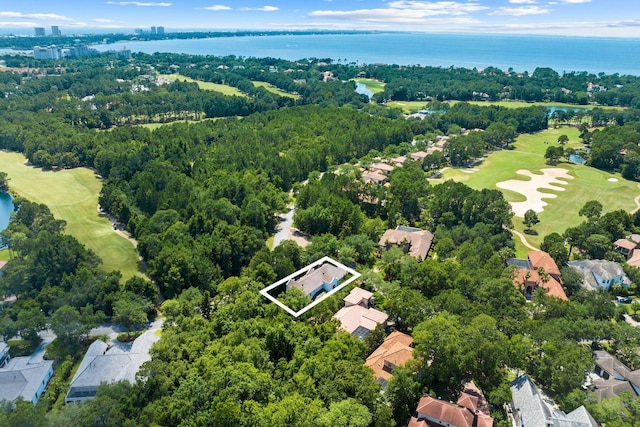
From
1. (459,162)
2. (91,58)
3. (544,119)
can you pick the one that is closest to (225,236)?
(459,162)

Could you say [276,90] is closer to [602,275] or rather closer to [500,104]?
[500,104]

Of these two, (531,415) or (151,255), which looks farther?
(151,255)

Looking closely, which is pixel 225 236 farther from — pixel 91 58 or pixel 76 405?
pixel 91 58

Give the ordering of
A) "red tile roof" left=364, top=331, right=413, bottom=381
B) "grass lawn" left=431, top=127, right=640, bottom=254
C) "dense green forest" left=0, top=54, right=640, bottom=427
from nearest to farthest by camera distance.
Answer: "dense green forest" left=0, top=54, right=640, bottom=427 → "red tile roof" left=364, top=331, right=413, bottom=381 → "grass lawn" left=431, top=127, right=640, bottom=254

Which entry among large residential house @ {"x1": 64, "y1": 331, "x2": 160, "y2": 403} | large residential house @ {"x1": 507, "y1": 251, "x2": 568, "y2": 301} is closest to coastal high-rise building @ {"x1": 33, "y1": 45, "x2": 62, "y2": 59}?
large residential house @ {"x1": 64, "y1": 331, "x2": 160, "y2": 403}

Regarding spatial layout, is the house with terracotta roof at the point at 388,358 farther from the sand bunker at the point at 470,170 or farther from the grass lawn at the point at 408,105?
the grass lawn at the point at 408,105

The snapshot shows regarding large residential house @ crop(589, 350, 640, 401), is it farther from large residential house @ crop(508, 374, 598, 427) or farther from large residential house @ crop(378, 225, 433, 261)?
large residential house @ crop(378, 225, 433, 261)
